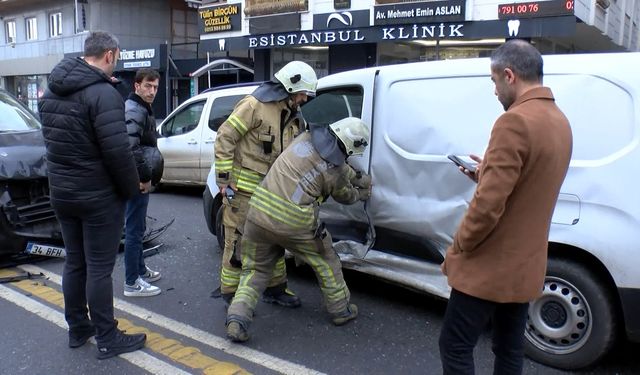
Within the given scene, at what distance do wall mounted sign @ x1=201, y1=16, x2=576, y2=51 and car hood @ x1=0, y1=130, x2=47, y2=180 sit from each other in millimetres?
9527

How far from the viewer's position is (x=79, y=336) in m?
3.62

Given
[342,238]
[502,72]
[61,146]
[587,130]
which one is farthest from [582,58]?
[61,146]

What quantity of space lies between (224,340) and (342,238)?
1.15m

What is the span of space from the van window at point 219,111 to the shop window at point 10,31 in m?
22.7

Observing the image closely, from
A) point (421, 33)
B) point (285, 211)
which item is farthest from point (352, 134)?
point (421, 33)

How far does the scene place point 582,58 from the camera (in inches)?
128

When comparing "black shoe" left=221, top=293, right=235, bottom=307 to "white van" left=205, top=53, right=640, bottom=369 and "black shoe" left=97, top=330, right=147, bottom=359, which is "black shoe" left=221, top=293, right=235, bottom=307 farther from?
"white van" left=205, top=53, right=640, bottom=369

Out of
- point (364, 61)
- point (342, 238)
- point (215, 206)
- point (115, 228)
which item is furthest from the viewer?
point (364, 61)

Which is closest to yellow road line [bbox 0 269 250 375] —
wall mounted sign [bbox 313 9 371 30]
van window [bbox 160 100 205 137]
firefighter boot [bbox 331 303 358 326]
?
firefighter boot [bbox 331 303 358 326]

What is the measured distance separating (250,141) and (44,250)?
2.44 meters

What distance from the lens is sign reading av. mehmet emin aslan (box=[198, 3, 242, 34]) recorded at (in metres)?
16.8

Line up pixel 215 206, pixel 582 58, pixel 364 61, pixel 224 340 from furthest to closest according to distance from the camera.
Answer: pixel 364 61, pixel 215 206, pixel 224 340, pixel 582 58

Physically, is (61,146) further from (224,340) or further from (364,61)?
(364,61)

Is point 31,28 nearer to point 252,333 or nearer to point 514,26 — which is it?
point 514,26
